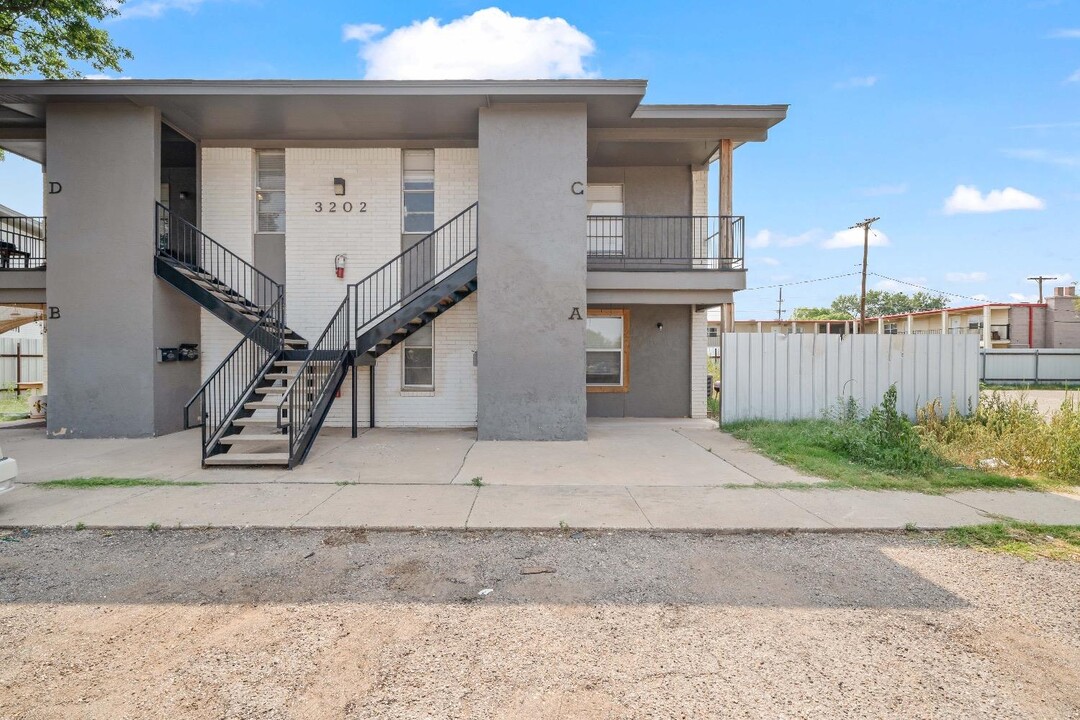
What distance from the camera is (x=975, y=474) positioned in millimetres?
6434

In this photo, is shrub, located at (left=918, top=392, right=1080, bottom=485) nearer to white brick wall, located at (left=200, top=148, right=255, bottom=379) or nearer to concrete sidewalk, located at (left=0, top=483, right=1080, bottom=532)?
concrete sidewalk, located at (left=0, top=483, right=1080, bottom=532)

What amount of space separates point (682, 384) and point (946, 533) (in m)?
7.39

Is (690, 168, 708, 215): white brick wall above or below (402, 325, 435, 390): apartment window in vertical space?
above

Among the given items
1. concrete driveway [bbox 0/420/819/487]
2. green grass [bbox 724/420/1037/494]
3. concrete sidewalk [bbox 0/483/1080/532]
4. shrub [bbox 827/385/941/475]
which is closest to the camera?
concrete sidewalk [bbox 0/483/1080/532]

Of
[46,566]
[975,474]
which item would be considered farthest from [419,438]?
[975,474]

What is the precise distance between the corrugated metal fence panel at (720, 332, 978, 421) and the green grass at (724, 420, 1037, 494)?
0.85 meters

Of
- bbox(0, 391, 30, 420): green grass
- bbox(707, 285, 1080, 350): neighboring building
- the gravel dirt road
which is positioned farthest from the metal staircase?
bbox(707, 285, 1080, 350): neighboring building

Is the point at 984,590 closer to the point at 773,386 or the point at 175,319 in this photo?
the point at 773,386

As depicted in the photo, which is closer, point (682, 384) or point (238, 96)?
point (238, 96)

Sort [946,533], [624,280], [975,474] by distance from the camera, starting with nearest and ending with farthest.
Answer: [946,533]
[975,474]
[624,280]

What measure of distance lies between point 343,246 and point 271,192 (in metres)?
1.95

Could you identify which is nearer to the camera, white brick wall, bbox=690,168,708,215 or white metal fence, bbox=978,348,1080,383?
white brick wall, bbox=690,168,708,215

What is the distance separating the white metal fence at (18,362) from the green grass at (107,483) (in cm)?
1596

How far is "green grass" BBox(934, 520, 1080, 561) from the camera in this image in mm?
4344
